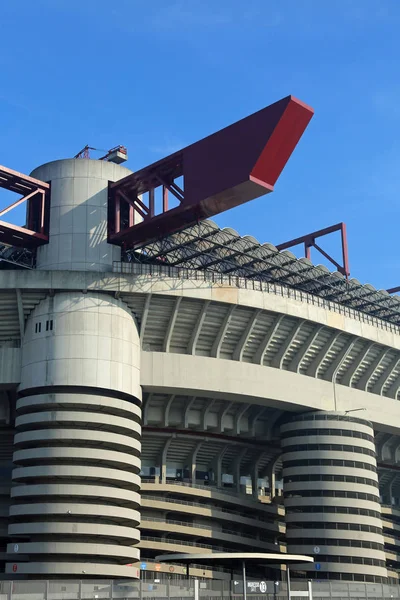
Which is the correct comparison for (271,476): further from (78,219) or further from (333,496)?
(78,219)

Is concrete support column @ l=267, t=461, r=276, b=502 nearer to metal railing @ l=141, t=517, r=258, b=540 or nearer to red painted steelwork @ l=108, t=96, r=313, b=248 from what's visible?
metal railing @ l=141, t=517, r=258, b=540

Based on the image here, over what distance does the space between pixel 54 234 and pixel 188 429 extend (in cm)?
2565

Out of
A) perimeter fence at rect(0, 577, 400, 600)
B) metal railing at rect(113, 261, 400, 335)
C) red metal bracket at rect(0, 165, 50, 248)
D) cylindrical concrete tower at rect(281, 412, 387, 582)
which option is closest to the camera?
perimeter fence at rect(0, 577, 400, 600)

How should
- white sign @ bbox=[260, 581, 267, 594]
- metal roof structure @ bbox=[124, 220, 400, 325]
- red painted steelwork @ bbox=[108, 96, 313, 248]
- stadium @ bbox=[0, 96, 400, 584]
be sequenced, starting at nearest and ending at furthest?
1. white sign @ bbox=[260, 581, 267, 594]
2. red painted steelwork @ bbox=[108, 96, 313, 248]
3. stadium @ bbox=[0, 96, 400, 584]
4. metal roof structure @ bbox=[124, 220, 400, 325]

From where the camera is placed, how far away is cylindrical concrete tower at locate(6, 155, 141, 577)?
71.2 metres

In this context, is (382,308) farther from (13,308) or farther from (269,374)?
(13,308)

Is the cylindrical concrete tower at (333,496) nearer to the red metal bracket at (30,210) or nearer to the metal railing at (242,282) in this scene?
the metal railing at (242,282)

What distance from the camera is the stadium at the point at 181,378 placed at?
72.7 m

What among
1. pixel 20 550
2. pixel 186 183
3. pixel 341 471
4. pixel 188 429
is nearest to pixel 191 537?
pixel 188 429

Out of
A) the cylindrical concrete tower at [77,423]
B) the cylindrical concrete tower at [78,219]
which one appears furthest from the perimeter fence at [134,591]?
the cylindrical concrete tower at [78,219]

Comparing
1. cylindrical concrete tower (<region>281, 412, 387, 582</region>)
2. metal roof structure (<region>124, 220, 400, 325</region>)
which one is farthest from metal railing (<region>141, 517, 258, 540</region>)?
metal roof structure (<region>124, 220, 400, 325</region>)

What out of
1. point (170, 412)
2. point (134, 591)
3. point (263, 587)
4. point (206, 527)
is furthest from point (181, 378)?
point (134, 591)

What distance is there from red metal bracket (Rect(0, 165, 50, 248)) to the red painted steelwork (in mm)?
6911

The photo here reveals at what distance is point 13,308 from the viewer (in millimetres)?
78750
